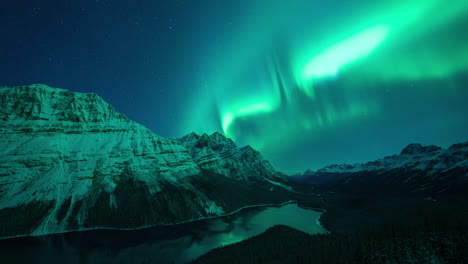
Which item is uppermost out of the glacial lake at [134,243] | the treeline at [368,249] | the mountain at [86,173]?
the mountain at [86,173]

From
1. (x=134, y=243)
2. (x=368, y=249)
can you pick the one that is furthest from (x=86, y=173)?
(x=368, y=249)

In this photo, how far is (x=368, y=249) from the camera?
53250 millimetres

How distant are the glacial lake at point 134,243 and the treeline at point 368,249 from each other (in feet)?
54.3

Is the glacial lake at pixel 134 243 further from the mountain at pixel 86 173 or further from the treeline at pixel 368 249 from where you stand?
the treeline at pixel 368 249

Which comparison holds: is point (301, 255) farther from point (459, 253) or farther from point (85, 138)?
point (85, 138)

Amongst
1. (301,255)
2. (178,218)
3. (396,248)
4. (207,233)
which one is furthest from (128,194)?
(396,248)

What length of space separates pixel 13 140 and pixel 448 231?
656 ft

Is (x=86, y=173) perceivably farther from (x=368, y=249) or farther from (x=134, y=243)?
(x=368, y=249)

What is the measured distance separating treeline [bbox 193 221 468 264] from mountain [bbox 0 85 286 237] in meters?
66.8

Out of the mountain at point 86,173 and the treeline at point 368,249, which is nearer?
the treeline at point 368,249

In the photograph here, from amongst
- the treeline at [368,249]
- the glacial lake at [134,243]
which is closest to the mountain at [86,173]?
the glacial lake at [134,243]

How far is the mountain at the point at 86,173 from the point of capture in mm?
107688

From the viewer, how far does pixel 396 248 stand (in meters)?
49.4

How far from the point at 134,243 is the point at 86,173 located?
2801 inches
